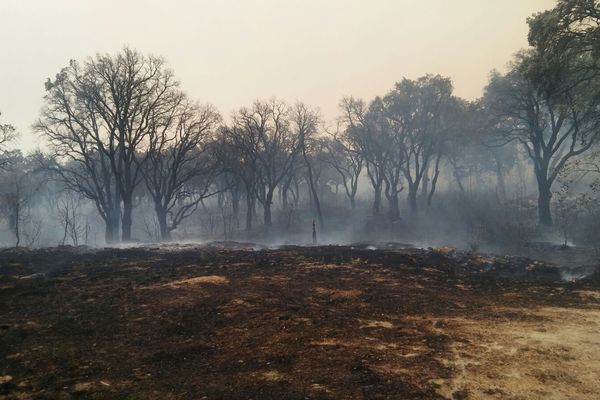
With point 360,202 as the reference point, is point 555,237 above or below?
below

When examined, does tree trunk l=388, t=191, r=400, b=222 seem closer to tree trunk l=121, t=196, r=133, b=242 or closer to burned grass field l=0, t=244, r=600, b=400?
tree trunk l=121, t=196, r=133, b=242

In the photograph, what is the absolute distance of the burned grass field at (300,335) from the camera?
5.62 metres

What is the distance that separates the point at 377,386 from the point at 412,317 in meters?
3.71

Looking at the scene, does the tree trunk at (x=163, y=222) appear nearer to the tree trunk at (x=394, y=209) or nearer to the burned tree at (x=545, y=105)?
the tree trunk at (x=394, y=209)

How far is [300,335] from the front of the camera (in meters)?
7.72

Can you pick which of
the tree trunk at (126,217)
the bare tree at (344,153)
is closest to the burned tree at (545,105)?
the bare tree at (344,153)

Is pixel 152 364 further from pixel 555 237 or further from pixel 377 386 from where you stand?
pixel 555 237

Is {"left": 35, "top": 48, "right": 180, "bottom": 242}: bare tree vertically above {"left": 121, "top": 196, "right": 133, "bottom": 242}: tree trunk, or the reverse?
{"left": 35, "top": 48, "right": 180, "bottom": 242}: bare tree

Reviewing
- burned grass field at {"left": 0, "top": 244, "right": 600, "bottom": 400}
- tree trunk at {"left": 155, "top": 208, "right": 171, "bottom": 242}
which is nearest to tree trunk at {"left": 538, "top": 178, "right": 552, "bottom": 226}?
burned grass field at {"left": 0, "top": 244, "right": 600, "bottom": 400}

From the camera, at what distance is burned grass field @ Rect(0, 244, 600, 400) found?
5.62m

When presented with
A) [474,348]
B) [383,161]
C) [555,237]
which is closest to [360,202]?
[383,161]

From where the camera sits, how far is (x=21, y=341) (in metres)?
7.77

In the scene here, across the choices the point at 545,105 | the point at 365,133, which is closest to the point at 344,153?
the point at 365,133

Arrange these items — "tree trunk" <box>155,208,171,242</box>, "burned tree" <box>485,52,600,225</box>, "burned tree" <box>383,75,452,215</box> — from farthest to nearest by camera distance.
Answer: "burned tree" <box>383,75,452,215</box>, "tree trunk" <box>155,208,171,242</box>, "burned tree" <box>485,52,600,225</box>
